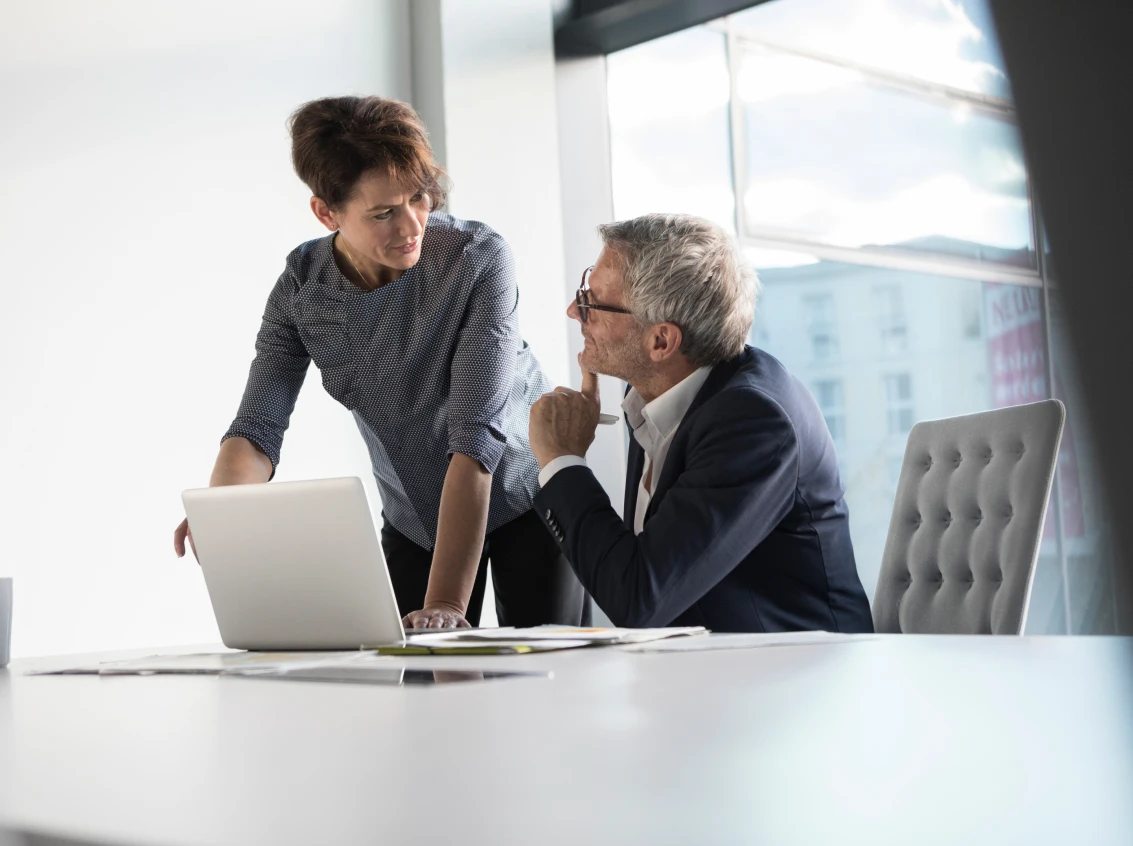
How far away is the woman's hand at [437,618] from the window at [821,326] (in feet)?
19.2

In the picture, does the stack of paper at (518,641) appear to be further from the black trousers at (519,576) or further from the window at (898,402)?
the window at (898,402)

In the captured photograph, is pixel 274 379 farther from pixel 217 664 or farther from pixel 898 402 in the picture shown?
pixel 898 402

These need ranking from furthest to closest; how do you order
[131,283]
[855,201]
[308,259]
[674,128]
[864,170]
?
[864,170] < [855,201] < [674,128] < [131,283] < [308,259]

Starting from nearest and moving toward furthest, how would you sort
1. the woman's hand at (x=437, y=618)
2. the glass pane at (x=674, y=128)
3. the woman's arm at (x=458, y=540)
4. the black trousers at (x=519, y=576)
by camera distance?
the woman's hand at (x=437, y=618) < the woman's arm at (x=458, y=540) < the black trousers at (x=519, y=576) < the glass pane at (x=674, y=128)

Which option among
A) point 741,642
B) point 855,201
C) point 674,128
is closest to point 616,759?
point 741,642

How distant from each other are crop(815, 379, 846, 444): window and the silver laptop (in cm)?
599

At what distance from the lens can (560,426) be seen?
166 cm

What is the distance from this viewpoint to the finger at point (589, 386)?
5.81 feet

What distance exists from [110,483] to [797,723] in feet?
9.49

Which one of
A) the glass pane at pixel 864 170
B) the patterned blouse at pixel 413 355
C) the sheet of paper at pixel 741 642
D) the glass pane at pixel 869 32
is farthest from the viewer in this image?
the glass pane at pixel 864 170

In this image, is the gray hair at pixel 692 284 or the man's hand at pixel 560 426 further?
the gray hair at pixel 692 284

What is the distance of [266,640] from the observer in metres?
1.36

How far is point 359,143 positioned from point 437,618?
78cm

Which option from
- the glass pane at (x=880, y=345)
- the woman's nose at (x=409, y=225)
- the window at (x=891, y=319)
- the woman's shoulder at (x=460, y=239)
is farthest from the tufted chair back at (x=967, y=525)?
the window at (x=891, y=319)
